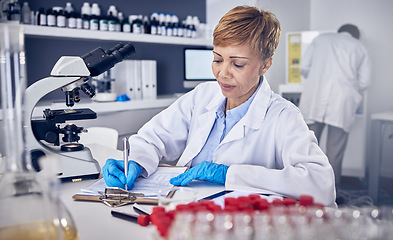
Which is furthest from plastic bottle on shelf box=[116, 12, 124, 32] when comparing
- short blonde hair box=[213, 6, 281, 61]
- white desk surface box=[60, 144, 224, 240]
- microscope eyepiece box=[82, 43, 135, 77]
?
white desk surface box=[60, 144, 224, 240]

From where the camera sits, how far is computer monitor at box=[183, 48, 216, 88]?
3.80 metres

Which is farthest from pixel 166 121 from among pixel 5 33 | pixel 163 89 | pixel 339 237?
pixel 163 89

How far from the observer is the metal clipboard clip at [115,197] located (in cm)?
105

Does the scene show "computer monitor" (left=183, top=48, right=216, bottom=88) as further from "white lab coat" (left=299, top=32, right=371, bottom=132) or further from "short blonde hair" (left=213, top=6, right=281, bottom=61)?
"short blonde hair" (left=213, top=6, right=281, bottom=61)

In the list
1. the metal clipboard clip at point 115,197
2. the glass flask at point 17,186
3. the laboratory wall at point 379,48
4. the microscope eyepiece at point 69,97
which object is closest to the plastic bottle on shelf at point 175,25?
the laboratory wall at point 379,48

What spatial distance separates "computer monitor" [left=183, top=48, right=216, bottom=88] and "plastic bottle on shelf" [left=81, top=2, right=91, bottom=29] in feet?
3.32

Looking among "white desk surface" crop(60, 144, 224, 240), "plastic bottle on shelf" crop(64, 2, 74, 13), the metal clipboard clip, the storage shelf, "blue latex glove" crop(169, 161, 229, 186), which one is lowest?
"white desk surface" crop(60, 144, 224, 240)

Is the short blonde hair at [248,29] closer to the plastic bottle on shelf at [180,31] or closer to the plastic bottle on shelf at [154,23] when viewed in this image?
the plastic bottle on shelf at [154,23]

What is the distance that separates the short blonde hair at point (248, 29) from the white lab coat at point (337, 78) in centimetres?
258

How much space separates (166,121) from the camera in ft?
5.36

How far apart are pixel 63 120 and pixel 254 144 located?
0.70m

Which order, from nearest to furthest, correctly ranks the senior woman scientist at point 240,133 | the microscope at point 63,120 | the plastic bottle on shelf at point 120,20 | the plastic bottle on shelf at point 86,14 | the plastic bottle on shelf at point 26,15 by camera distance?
the senior woman scientist at point 240,133, the microscope at point 63,120, the plastic bottle on shelf at point 26,15, the plastic bottle on shelf at point 86,14, the plastic bottle on shelf at point 120,20

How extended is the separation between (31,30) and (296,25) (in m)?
3.33

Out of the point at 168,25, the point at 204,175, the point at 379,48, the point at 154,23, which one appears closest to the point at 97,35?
the point at 154,23
